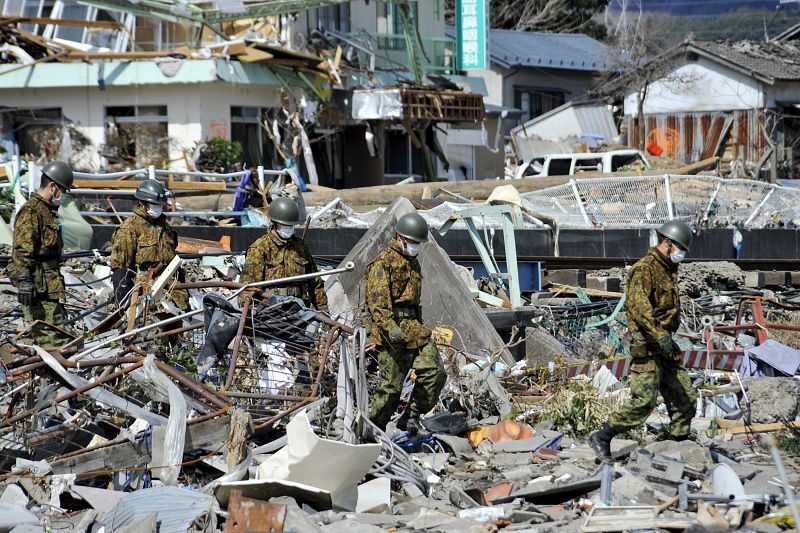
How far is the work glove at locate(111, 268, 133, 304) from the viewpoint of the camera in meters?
9.53

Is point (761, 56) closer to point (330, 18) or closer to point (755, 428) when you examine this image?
point (330, 18)

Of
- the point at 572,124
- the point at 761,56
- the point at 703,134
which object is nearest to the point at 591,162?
the point at 703,134

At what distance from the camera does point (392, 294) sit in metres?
7.85

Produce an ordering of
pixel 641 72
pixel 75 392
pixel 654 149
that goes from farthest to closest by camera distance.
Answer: pixel 641 72 → pixel 654 149 → pixel 75 392

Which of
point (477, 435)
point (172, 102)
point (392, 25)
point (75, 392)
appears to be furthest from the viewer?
point (392, 25)

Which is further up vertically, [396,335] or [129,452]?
[396,335]

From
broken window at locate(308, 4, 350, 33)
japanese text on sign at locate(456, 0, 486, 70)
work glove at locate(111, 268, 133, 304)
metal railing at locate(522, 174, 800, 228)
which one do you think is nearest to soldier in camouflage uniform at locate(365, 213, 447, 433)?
work glove at locate(111, 268, 133, 304)

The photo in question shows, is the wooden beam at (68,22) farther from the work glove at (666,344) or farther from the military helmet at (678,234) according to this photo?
the work glove at (666,344)

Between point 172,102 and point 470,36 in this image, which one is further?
point 470,36

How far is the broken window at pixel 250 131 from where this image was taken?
82.6 feet

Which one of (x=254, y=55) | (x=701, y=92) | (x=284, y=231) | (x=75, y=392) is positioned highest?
(x=254, y=55)

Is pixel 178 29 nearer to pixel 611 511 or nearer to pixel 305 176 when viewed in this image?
pixel 305 176

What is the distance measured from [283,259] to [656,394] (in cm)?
302

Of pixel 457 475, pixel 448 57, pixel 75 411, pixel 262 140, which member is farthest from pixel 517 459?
pixel 448 57
